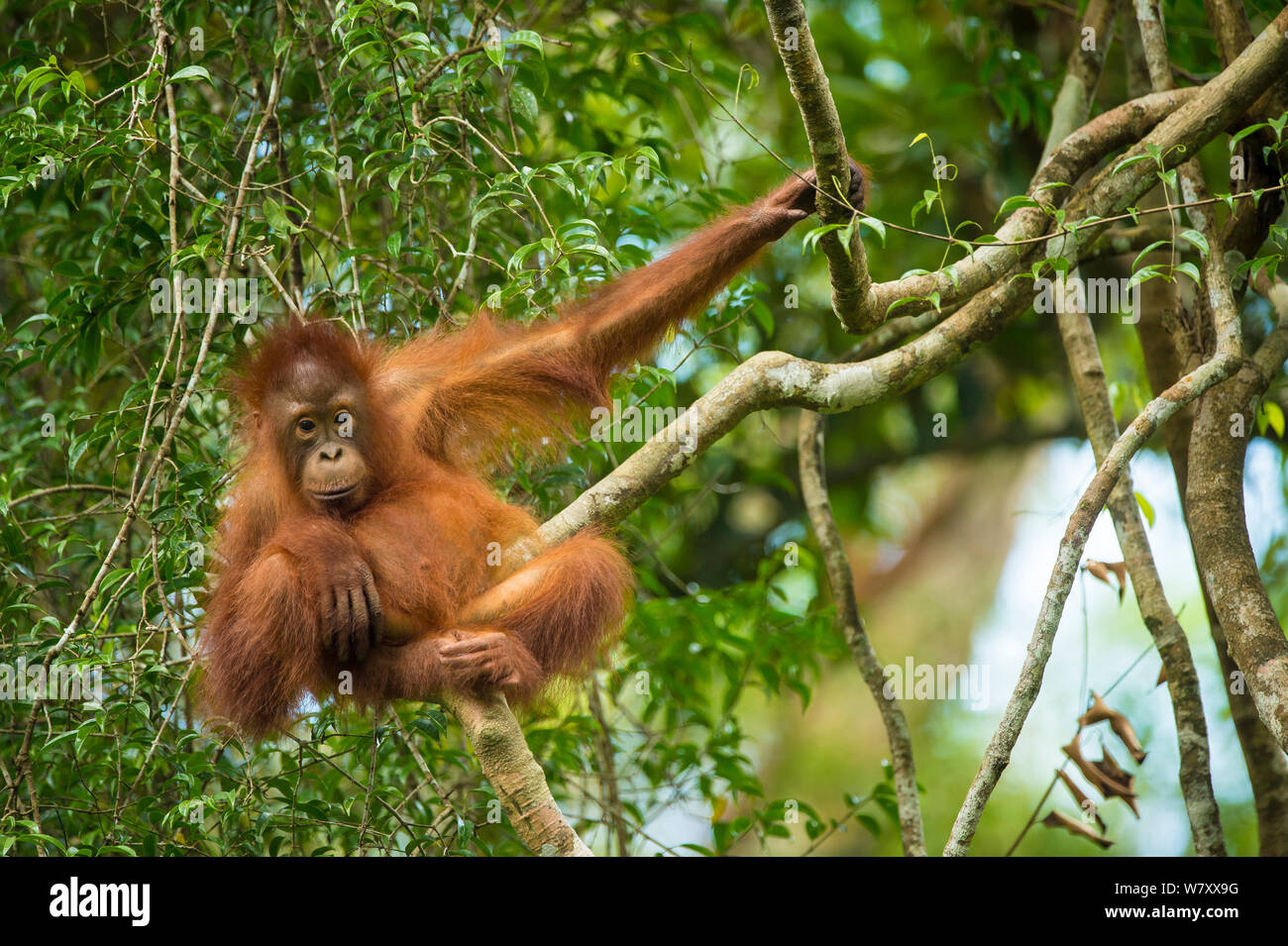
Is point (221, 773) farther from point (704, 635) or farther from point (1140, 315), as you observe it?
point (1140, 315)

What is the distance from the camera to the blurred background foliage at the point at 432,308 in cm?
368

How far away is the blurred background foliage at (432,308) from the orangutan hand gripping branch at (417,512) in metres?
0.19

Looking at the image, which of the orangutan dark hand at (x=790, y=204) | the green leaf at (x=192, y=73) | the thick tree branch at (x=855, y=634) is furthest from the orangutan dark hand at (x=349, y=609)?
the thick tree branch at (x=855, y=634)

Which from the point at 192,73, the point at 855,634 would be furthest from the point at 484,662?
the point at 855,634

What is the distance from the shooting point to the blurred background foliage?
368 cm

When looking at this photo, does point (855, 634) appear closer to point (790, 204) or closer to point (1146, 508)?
point (1146, 508)

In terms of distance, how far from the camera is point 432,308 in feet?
14.6

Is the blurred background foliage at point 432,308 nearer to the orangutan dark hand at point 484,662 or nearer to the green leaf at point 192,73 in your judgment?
the green leaf at point 192,73

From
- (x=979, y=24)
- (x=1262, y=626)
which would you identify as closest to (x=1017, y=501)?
(x=979, y=24)

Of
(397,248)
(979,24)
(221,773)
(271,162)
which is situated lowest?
(221,773)

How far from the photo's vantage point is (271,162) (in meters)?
4.36

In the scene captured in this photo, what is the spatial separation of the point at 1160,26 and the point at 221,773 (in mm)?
4168

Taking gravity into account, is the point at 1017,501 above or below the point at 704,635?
above

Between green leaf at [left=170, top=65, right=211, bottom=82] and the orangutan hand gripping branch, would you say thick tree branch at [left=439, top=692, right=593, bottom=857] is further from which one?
green leaf at [left=170, top=65, right=211, bottom=82]
